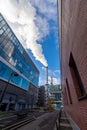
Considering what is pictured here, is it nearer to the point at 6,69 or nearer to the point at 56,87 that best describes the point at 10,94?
the point at 6,69

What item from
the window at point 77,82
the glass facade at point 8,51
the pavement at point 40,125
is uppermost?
the glass facade at point 8,51

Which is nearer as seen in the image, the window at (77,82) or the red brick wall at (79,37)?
the red brick wall at (79,37)

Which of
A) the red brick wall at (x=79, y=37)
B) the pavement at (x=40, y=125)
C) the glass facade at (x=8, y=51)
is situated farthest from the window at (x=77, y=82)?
the glass facade at (x=8, y=51)

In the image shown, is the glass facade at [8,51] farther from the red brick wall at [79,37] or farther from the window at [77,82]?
the red brick wall at [79,37]

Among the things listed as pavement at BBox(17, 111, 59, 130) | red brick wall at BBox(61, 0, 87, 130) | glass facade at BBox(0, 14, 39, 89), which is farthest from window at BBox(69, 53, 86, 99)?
glass facade at BBox(0, 14, 39, 89)

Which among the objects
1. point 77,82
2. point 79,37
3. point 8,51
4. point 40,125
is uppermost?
point 8,51

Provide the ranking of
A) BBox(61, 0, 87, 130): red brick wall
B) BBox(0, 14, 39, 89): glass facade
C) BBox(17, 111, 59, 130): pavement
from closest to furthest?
BBox(61, 0, 87, 130): red brick wall, BBox(17, 111, 59, 130): pavement, BBox(0, 14, 39, 89): glass facade

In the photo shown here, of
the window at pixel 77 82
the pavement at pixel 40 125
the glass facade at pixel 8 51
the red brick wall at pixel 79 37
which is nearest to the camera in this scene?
the red brick wall at pixel 79 37

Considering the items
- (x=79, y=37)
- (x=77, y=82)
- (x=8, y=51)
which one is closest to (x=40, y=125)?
(x=77, y=82)

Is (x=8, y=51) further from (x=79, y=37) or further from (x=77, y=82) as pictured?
(x=79, y=37)

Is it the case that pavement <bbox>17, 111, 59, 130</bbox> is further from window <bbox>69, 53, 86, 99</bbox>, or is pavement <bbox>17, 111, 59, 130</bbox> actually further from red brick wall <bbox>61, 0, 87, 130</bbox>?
window <bbox>69, 53, 86, 99</bbox>

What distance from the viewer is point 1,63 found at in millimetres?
25547

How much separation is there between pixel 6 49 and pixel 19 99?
62.2 ft

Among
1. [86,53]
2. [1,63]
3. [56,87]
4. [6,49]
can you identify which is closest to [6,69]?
[1,63]
